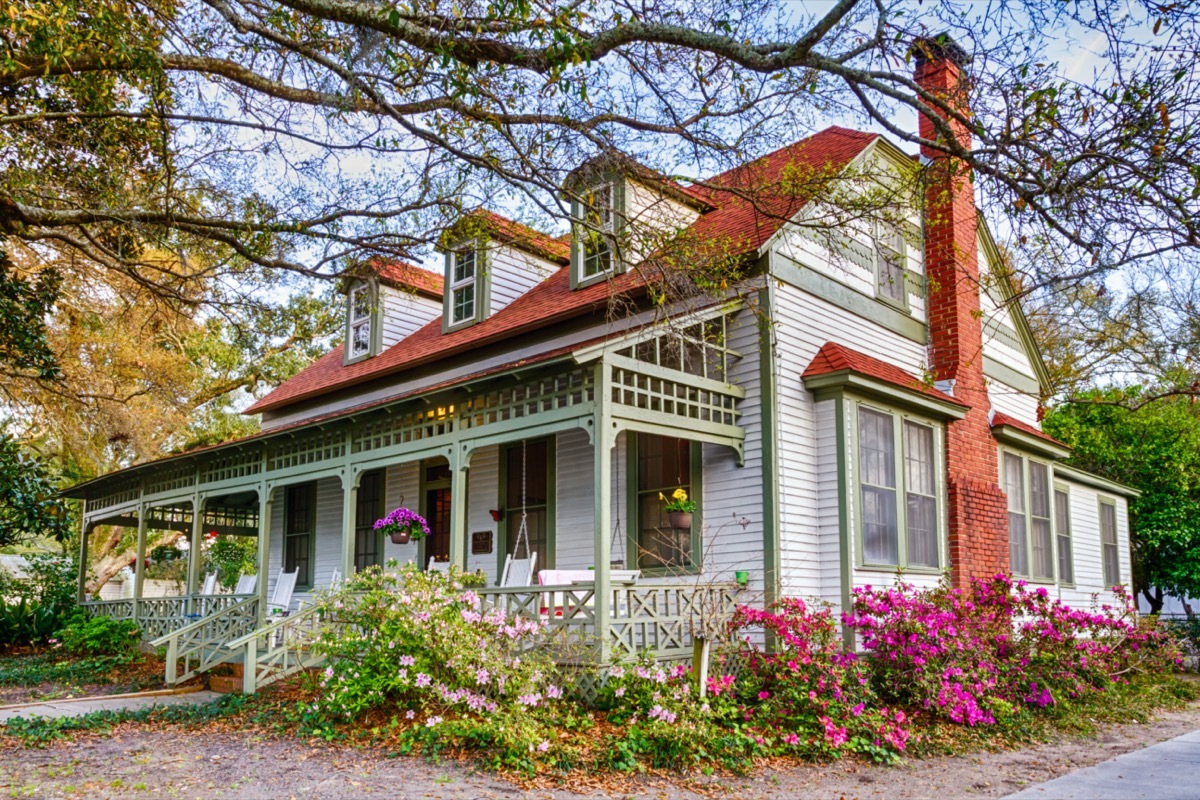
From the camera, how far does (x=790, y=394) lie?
11.5 metres

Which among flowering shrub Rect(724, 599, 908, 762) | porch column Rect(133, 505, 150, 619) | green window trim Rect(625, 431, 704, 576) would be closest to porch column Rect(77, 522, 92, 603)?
porch column Rect(133, 505, 150, 619)

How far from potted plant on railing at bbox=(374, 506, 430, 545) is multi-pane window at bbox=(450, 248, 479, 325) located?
140 inches

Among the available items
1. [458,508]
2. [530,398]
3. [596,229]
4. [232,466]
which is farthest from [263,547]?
[596,229]

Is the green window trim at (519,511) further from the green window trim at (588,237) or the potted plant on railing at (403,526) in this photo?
the green window trim at (588,237)

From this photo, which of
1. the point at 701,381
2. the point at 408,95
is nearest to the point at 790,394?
the point at 701,381

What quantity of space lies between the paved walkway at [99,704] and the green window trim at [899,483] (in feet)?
25.8

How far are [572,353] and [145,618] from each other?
35.1 ft

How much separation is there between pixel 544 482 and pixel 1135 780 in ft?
26.6

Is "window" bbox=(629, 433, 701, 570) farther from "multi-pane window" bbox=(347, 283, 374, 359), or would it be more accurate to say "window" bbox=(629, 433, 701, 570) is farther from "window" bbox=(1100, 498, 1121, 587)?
"window" bbox=(1100, 498, 1121, 587)

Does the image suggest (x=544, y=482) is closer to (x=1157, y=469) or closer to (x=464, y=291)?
(x=464, y=291)

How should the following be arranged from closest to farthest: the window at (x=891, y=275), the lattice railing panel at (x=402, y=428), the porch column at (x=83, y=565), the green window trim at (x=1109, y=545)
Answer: the lattice railing panel at (x=402, y=428)
the window at (x=891, y=275)
the green window trim at (x=1109, y=545)
the porch column at (x=83, y=565)

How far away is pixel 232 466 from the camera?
51.2 ft

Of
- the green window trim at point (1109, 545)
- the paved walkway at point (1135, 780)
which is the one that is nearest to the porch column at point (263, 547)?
the paved walkway at point (1135, 780)

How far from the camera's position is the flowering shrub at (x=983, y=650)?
9.90 meters
